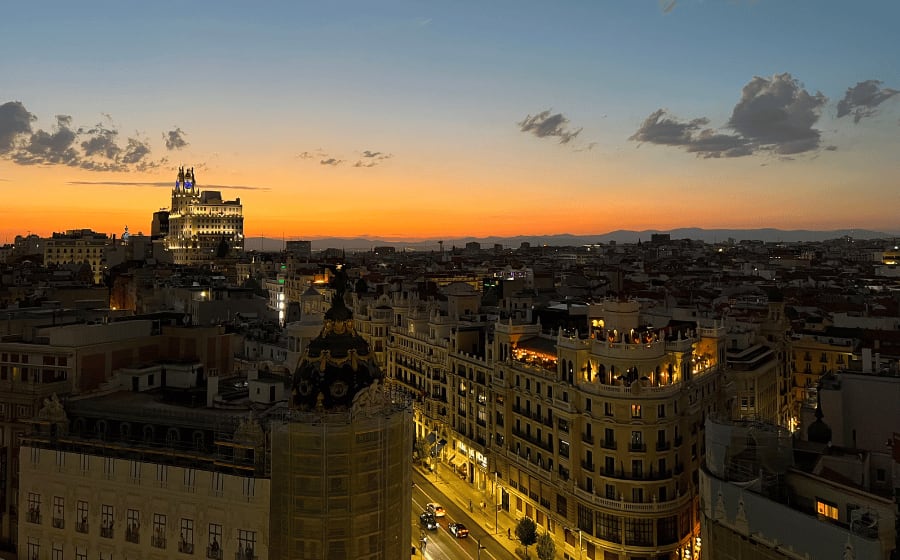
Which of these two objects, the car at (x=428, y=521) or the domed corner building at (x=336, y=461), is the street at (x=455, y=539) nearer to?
the car at (x=428, y=521)

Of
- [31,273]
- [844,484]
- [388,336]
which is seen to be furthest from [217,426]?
[31,273]

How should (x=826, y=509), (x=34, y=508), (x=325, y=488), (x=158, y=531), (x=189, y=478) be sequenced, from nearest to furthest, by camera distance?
A: (x=826, y=509), (x=325, y=488), (x=189, y=478), (x=158, y=531), (x=34, y=508)

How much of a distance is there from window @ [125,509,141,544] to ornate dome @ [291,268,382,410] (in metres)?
10.4

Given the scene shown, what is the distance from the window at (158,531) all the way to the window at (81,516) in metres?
4.33

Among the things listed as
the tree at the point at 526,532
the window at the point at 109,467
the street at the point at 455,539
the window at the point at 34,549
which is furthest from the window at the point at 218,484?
the tree at the point at 526,532

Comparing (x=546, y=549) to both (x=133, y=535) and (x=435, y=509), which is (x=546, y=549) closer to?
(x=435, y=509)

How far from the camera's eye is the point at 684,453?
48.6 m

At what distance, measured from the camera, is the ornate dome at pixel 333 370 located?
33.5 m

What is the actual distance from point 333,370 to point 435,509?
2817 centimetres

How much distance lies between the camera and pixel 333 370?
34125 mm

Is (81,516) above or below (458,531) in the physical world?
above

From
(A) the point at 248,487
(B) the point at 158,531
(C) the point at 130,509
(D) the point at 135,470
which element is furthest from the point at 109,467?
(A) the point at 248,487

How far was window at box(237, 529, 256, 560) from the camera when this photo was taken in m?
33.2

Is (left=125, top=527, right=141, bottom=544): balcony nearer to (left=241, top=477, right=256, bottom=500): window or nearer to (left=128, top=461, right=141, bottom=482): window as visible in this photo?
(left=128, top=461, right=141, bottom=482): window
